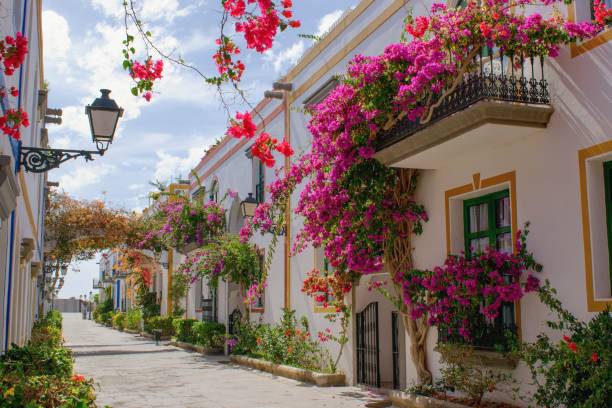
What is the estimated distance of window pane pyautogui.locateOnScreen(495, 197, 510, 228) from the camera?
862cm

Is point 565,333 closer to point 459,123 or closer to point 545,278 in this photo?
point 545,278

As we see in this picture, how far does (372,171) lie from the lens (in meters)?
10.1

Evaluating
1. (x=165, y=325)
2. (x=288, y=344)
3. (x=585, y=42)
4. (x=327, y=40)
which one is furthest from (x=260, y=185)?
(x=165, y=325)

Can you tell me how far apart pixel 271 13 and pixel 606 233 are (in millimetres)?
4378

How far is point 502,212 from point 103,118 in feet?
16.3

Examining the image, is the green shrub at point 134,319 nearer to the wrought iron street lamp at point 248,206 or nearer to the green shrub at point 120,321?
the green shrub at point 120,321

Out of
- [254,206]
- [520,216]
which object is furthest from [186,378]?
[520,216]

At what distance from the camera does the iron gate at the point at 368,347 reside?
12.0 metres

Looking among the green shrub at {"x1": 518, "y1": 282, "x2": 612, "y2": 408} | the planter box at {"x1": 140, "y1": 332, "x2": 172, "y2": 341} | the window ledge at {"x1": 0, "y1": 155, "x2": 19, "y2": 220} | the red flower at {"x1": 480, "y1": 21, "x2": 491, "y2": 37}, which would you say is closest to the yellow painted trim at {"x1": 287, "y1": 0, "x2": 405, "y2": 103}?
the red flower at {"x1": 480, "y1": 21, "x2": 491, "y2": 37}

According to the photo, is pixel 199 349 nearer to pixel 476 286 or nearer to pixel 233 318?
pixel 233 318

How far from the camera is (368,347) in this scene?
12195 millimetres

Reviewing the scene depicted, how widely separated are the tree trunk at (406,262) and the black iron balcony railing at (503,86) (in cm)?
189

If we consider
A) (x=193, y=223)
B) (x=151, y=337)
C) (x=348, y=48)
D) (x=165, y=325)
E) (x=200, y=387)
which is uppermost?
(x=348, y=48)

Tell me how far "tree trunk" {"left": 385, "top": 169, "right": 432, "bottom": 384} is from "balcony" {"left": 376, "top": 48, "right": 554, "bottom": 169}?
147cm
